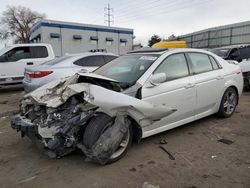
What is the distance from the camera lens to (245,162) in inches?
127

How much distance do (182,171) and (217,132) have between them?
5.69ft

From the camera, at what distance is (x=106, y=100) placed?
3.05m

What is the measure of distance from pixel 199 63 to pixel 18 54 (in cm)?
803

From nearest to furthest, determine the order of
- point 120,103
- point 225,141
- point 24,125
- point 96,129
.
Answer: point 96,129 < point 120,103 < point 24,125 < point 225,141

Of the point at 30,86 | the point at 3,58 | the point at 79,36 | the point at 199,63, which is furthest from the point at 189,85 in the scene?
the point at 79,36

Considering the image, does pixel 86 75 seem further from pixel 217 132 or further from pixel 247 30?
pixel 247 30

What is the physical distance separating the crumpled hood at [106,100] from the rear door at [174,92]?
6.2 inches

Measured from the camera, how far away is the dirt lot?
280 cm

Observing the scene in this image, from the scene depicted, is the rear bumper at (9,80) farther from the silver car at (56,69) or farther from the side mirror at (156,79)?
the side mirror at (156,79)

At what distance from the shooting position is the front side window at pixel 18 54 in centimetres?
966

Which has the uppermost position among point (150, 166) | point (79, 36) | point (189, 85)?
point (79, 36)

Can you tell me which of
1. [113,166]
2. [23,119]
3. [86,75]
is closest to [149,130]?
[113,166]

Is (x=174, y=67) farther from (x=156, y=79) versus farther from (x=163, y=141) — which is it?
(x=163, y=141)

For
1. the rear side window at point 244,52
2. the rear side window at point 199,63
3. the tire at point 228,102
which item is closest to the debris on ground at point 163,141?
the rear side window at point 199,63
